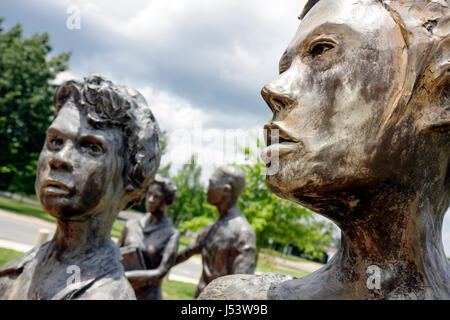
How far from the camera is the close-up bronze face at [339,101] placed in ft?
4.14

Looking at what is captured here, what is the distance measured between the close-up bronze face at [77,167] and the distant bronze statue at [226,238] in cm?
303

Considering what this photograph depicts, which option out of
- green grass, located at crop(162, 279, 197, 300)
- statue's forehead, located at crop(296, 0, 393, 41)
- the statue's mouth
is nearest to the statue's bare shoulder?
the statue's mouth

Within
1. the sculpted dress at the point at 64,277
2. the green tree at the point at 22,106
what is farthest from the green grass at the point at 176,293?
the green tree at the point at 22,106

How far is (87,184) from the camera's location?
2580 mm

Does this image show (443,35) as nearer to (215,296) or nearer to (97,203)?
(215,296)

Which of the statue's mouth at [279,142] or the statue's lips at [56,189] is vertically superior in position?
the statue's mouth at [279,142]

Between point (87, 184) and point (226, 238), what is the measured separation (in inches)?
132

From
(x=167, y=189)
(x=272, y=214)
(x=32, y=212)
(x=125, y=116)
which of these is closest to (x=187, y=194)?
(x=32, y=212)

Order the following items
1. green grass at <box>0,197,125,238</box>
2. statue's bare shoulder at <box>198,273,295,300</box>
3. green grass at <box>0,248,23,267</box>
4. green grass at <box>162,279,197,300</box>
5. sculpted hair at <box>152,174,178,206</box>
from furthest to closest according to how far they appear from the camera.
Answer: green grass at <box>0,197,125,238</box>
green grass at <box>162,279,197,300</box>
green grass at <box>0,248,23,267</box>
sculpted hair at <box>152,174,178,206</box>
statue's bare shoulder at <box>198,273,295,300</box>

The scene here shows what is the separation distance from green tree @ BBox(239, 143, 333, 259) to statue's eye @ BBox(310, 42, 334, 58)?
44.5ft

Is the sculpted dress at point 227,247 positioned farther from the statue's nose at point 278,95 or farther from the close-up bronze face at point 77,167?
the statue's nose at point 278,95

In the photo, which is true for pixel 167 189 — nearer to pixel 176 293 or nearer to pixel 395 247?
pixel 395 247

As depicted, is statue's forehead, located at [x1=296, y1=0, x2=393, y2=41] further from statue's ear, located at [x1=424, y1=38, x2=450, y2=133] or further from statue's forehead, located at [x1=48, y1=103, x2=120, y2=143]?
statue's forehead, located at [x1=48, y1=103, x2=120, y2=143]

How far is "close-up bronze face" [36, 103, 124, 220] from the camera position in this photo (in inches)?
100
